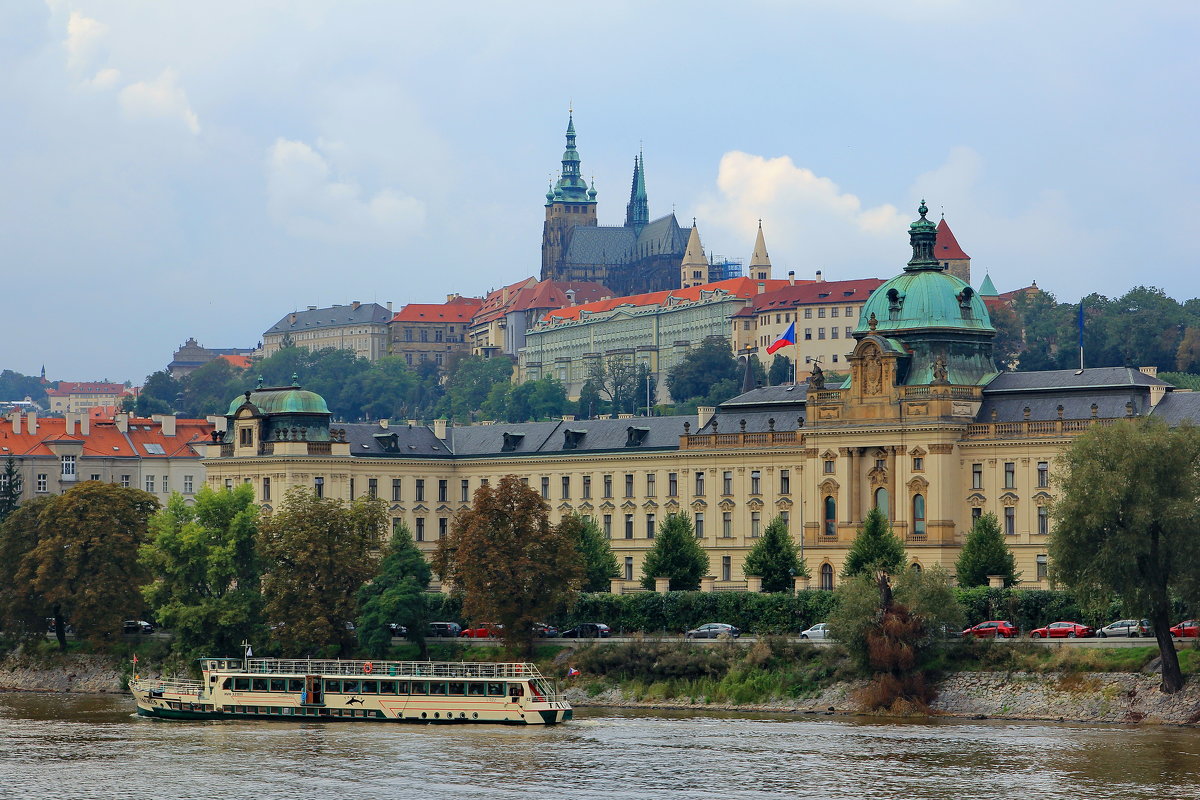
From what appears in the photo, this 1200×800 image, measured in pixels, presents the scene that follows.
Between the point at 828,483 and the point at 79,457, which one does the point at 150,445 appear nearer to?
the point at 79,457

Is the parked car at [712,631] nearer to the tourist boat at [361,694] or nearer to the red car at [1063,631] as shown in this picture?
the tourist boat at [361,694]

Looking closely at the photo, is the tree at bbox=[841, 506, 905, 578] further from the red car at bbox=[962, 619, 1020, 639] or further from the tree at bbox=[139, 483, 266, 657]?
the tree at bbox=[139, 483, 266, 657]

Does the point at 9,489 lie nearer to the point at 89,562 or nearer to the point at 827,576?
the point at 89,562

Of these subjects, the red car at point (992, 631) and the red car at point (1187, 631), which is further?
the red car at point (992, 631)

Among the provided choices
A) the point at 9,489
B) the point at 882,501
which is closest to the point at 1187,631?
the point at 882,501

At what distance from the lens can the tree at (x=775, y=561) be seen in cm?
13512

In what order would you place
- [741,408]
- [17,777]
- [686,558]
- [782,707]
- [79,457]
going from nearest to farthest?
[17,777]
[782,707]
[686,558]
[741,408]
[79,457]

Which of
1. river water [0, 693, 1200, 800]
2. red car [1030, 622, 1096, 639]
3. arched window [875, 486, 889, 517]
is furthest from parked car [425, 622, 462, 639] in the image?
red car [1030, 622, 1096, 639]

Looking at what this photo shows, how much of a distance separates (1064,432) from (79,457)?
79029mm

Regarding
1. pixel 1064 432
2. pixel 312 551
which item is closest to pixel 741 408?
pixel 1064 432

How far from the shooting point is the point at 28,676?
141 m

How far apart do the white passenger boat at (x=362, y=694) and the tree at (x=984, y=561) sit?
2394cm

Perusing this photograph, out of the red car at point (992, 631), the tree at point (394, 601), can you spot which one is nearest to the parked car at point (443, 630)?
the tree at point (394, 601)

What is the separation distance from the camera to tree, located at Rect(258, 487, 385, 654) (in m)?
128
